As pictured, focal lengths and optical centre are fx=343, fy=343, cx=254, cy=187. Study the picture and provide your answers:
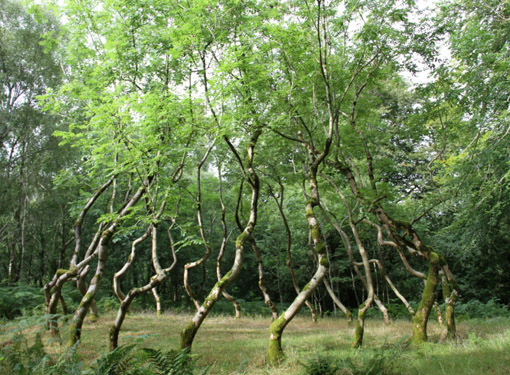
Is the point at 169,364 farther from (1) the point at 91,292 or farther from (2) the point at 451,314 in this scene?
(2) the point at 451,314

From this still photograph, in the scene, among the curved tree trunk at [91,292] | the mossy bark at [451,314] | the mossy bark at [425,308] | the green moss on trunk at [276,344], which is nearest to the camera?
the green moss on trunk at [276,344]

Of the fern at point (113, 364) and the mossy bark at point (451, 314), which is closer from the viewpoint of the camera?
the fern at point (113, 364)

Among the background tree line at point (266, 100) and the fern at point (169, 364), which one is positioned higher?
the background tree line at point (266, 100)

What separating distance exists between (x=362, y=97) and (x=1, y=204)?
58.2 ft

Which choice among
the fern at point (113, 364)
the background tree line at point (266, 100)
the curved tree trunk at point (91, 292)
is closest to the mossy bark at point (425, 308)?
the background tree line at point (266, 100)

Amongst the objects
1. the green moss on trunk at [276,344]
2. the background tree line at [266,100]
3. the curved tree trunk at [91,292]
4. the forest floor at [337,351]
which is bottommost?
the forest floor at [337,351]

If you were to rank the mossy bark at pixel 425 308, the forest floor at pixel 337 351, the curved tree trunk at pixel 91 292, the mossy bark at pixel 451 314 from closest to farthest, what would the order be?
the forest floor at pixel 337 351 < the curved tree trunk at pixel 91 292 < the mossy bark at pixel 425 308 < the mossy bark at pixel 451 314

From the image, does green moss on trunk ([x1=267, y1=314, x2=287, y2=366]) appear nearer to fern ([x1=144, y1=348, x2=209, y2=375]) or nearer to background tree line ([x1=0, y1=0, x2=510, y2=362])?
background tree line ([x1=0, y1=0, x2=510, y2=362])

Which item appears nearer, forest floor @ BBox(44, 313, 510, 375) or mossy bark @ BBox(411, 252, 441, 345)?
forest floor @ BBox(44, 313, 510, 375)

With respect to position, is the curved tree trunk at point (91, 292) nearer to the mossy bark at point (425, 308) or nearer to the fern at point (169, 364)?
the fern at point (169, 364)

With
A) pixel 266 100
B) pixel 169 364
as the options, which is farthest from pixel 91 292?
pixel 266 100

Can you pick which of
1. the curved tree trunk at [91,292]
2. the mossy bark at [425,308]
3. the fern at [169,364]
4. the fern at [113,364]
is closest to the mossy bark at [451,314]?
the mossy bark at [425,308]

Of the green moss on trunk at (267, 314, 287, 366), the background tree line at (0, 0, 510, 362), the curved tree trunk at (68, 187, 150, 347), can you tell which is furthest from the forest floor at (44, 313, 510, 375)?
the background tree line at (0, 0, 510, 362)

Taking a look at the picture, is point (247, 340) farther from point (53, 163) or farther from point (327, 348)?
point (53, 163)
